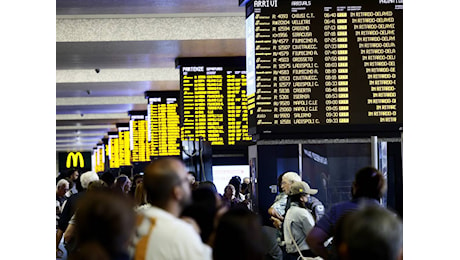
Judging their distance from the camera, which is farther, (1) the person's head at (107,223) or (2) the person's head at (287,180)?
(2) the person's head at (287,180)

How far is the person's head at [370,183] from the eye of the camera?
17.3ft

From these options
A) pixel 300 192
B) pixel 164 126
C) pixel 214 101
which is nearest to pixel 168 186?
pixel 300 192

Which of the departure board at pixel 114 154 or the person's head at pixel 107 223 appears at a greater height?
the person's head at pixel 107 223

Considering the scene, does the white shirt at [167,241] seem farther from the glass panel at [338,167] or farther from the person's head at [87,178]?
the person's head at [87,178]

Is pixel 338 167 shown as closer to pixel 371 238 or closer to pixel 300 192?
pixel 300 192

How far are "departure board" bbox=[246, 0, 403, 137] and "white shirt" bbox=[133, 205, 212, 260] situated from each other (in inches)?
209

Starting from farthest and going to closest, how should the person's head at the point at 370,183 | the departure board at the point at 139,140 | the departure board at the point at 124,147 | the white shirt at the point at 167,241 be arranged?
the departure board at the point at 124,147 < the departure board at the point at 139,140 < the person's head at the point at 370,183 < the white shirt at the point at 167,241

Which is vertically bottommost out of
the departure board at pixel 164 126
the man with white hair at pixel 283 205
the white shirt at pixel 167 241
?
the man with white hair at pixel 283 205

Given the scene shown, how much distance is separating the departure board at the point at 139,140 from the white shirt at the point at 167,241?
65.7 feet

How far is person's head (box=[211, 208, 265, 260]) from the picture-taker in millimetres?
3438

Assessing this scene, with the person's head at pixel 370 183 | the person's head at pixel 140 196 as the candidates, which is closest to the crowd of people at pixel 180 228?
the person's head at pixel 370 183

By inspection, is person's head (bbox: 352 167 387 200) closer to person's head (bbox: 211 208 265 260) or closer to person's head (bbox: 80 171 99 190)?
person's head (bbox: 211 208 265 260)

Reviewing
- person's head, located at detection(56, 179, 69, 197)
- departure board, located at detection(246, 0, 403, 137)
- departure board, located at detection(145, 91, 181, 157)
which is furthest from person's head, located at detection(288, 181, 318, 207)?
departure board, located at detection(145, 91, 181, 157)

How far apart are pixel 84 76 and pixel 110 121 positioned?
12.8 m
